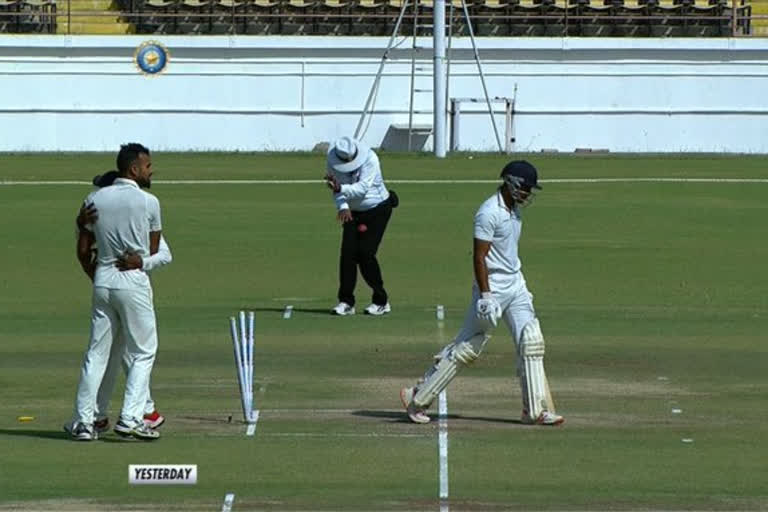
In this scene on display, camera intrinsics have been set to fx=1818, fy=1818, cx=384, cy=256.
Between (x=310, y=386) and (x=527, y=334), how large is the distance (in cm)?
247

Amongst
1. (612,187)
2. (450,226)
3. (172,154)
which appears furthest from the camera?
(172,154)

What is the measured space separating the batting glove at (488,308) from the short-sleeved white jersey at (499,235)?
0.19m

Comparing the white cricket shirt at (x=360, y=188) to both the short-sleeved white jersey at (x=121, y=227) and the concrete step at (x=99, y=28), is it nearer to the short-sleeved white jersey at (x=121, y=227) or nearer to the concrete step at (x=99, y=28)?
the short-sleeved white jersey at (x=121, y=227)

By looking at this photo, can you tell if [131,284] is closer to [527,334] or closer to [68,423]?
[68,423]

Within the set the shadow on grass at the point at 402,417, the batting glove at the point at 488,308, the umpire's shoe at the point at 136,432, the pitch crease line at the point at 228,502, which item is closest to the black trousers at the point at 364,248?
the shadow on grass at the point at 402,417

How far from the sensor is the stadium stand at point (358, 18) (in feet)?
167

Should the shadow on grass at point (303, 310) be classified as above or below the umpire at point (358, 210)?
below

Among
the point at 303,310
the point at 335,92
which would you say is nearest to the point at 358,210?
the point at 303,310

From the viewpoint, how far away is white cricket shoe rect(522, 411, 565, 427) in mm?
12109

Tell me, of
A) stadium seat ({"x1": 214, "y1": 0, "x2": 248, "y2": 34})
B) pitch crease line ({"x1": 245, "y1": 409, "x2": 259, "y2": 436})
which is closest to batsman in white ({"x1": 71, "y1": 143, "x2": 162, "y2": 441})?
pitch crease line ({"x1": 245, "y1": 409, "x2": 259, "y2": 436})

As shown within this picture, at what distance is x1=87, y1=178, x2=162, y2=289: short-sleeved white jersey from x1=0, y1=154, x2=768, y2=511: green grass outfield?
107 centimetres

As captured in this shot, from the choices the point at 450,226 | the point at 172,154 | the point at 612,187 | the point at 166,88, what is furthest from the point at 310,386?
the point at 166,88

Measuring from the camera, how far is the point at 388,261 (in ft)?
75.4

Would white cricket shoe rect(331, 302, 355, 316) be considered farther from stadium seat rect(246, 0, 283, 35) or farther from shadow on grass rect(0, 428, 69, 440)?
stadium seat rect(246, 0, 283, 35)
